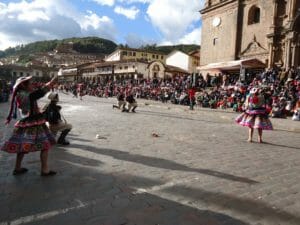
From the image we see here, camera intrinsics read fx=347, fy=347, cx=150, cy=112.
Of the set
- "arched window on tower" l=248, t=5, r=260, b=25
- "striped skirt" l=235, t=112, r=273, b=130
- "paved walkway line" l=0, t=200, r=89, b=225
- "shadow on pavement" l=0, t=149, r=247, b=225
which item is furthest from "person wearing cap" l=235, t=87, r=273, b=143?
"arched window on tower" l=248, t=5, r=260, b=25

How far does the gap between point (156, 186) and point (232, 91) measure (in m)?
20.5

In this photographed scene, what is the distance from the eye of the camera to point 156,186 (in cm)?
503

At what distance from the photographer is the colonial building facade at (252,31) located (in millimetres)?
28719

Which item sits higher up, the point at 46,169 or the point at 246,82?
the point at 246,82

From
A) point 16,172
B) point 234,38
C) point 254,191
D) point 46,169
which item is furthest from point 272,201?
point 234,38

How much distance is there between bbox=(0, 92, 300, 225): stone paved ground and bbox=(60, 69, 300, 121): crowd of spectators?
13.8 feet

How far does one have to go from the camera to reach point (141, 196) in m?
4.59

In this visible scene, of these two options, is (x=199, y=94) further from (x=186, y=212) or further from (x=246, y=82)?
(x=186, y=212)

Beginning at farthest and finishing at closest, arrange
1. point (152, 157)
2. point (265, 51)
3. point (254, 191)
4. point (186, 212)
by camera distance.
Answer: point (265, 51), point (152, 157), point (254, 191), point (186, 212)

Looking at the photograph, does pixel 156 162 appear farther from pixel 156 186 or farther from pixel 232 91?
pixel 232 91

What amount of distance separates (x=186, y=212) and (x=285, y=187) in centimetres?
190

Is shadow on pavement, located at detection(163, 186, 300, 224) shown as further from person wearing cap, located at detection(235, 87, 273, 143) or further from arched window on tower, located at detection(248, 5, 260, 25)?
arched window on tower, located at detection(248, 5, 260, 25)

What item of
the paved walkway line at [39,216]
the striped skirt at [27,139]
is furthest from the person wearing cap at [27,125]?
the paved walkway line at [39,216]

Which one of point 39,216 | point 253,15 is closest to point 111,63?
point 253,15
